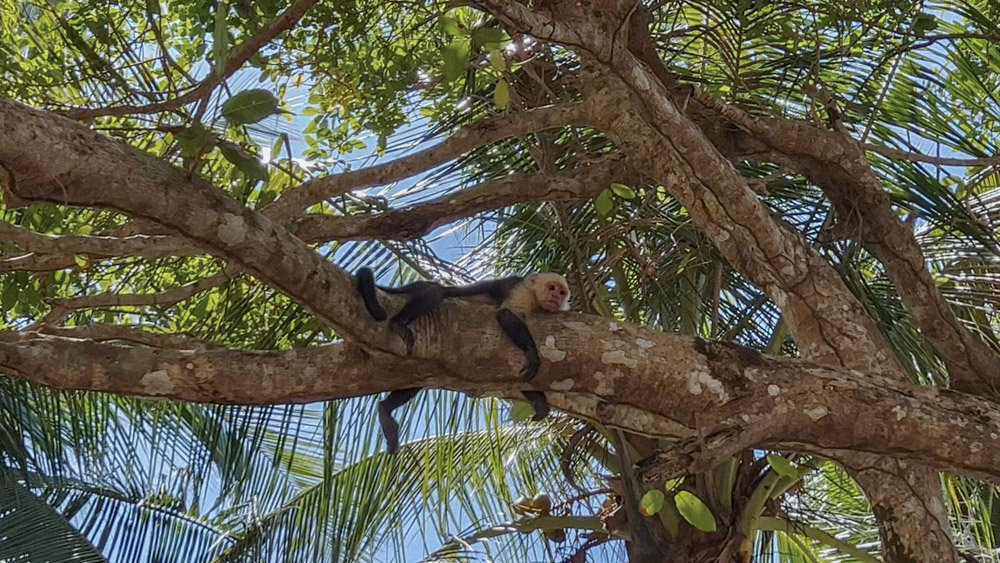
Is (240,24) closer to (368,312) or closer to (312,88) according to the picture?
(312,88)

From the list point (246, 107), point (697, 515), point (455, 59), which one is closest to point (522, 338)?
point (697, 515)

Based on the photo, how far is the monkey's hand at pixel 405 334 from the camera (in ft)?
9.68

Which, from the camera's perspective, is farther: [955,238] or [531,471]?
[531,471]

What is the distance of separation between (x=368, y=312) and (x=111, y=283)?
8.47 feet

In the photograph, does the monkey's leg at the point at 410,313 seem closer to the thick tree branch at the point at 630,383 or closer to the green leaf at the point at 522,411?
the thick tree branch at the point at 630,383

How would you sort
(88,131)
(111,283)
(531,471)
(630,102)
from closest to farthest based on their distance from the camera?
1. (88,131)
2. (630,102)
3. (111,283)
4. (531,471)

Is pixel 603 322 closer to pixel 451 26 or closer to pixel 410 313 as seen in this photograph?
pixel 410 313

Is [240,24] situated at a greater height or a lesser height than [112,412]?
greater

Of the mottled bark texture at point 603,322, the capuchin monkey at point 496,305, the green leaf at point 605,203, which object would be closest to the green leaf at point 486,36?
the mottled bark texture at point 603,322

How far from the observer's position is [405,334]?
297 cm

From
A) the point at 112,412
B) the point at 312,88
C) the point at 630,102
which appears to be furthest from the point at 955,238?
the point at 112,412

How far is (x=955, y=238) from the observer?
5.05 meters

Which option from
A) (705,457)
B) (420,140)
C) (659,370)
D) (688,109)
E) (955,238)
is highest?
(420,140)

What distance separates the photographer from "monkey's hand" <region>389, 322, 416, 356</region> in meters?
2.95
